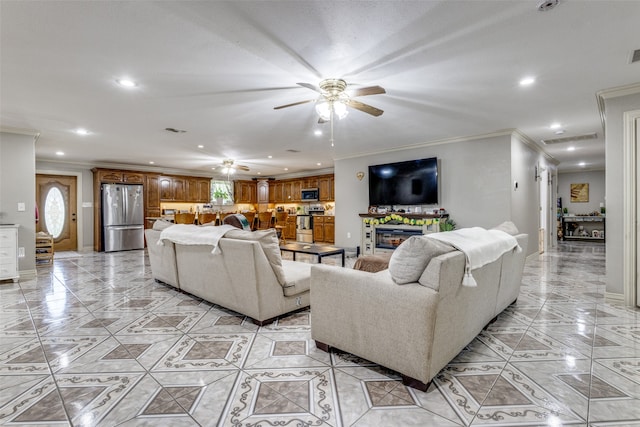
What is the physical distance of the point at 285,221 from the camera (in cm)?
947

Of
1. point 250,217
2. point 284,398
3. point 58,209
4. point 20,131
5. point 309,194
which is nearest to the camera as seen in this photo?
point 284,398

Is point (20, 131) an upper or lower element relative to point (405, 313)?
upper

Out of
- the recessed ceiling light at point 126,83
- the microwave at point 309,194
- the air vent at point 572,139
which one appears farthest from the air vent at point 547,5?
the microwave at point 309,194

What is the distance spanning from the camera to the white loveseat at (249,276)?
8.87 ft

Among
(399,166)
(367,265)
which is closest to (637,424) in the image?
(367,265)

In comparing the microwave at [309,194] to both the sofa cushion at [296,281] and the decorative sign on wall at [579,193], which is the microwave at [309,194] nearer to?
the sofa cushion at [296,281]

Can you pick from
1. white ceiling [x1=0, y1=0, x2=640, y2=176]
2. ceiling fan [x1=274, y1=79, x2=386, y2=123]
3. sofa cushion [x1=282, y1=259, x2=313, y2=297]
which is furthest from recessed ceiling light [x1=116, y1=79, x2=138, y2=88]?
sofa cushion [x1=282, y1=259, x2=313, y2=297]

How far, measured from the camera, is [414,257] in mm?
1771

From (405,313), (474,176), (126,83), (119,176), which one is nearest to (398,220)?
(474,176)

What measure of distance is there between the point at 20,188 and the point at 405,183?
6509 millimetres

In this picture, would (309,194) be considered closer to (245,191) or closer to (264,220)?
(264,220)

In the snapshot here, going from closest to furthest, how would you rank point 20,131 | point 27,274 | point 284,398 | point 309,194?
point 284,398, point 20,131, point 27,274, point 309,194

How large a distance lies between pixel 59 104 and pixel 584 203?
44.6ft

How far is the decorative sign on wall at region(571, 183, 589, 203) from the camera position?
408 inches
